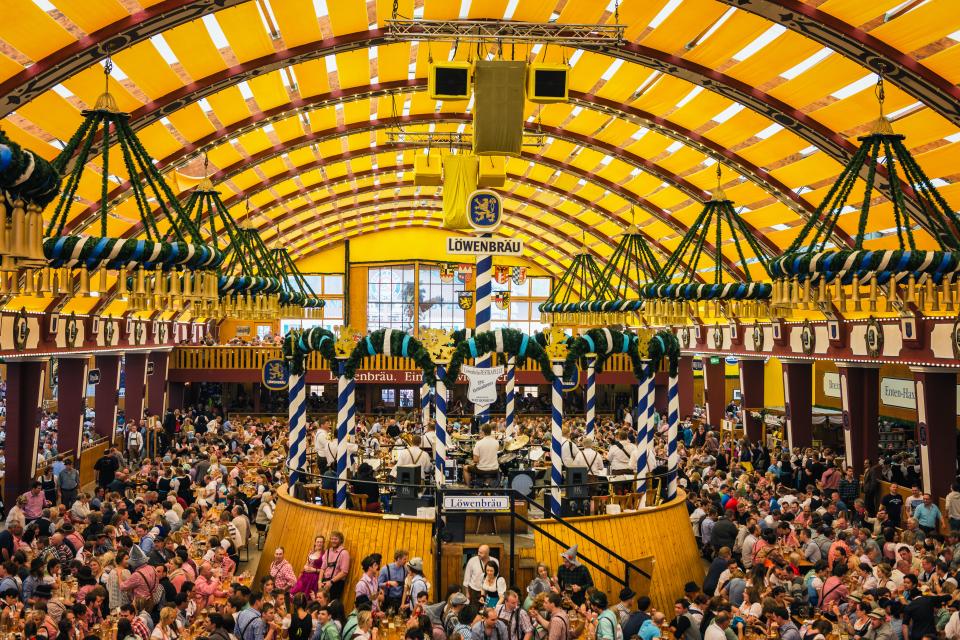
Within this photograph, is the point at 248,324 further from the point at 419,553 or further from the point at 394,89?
the point at 419,553

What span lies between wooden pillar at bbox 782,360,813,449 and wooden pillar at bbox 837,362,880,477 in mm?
2752

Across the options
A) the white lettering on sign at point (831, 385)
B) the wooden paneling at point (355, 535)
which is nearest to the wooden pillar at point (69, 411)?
the wooden paneling at point (355, 535)

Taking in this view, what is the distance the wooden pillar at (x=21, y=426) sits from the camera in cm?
1916

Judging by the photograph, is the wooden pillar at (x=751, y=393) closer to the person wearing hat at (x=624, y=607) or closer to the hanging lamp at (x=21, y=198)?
the person wearing hat at (x=624, y=607)

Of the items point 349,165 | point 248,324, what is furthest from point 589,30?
point 248,324

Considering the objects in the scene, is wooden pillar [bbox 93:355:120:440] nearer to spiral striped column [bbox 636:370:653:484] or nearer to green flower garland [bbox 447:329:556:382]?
green flower garland [bbox 447:329:556:382]

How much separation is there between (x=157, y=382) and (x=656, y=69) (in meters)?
22.6

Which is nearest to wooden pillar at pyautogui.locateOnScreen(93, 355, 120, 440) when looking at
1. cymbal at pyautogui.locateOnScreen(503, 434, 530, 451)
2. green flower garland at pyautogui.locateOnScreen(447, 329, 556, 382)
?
cymbal at pyautogui.locateOnScreen(503, 434, 530, 451)

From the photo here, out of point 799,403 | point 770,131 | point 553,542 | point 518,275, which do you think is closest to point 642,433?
point 553,542

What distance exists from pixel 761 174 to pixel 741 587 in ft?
45.8

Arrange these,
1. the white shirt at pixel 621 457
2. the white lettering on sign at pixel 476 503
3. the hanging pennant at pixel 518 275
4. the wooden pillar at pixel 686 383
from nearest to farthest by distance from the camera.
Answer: the white lettering on sign at pixel 476 503 < the white shirt at pixel 621 457 < the wooden pillar at pixel 686 383 < the hanging pennant at pixel 518 275

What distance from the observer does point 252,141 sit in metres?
22.4

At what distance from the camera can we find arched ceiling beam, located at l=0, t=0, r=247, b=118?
13289 mm

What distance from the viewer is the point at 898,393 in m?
25.6
